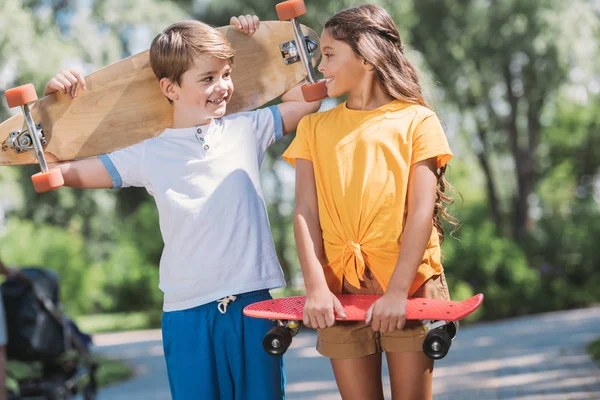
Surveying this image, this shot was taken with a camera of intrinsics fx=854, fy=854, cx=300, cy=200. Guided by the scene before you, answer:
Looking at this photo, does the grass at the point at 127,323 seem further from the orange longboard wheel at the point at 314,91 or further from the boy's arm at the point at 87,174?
the orange longboard wheel at the point at 314,91

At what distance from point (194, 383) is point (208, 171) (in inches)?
25.6

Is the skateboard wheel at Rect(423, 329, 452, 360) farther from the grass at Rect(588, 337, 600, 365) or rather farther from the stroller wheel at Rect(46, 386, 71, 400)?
the grass at Rect(588, 337, 600, 365)

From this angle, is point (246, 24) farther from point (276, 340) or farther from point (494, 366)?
point (494, 366)

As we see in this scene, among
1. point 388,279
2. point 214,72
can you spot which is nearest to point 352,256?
point 388,279

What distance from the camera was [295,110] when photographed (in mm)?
2881

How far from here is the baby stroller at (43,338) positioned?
5.21m

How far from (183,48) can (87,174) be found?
0.51m

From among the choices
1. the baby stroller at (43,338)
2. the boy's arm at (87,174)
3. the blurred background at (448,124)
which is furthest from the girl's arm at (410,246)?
the blurred background at (448,124)

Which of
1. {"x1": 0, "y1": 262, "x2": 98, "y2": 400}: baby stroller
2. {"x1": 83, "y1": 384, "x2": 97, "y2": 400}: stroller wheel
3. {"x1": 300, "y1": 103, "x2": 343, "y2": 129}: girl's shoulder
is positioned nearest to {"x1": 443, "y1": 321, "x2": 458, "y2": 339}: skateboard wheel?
{"x1": 300, "y1": 103, "x2": 343, "y2": 129}: girl's shoulder

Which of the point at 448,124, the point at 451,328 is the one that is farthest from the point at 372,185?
the point at 448,124

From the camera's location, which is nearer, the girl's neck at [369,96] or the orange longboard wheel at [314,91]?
the girl's neck at [369,96]

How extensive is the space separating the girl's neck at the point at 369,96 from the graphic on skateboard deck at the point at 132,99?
240 millimetres

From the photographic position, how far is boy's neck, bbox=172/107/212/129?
270 cm

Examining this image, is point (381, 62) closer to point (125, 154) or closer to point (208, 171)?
point (208, 171)
